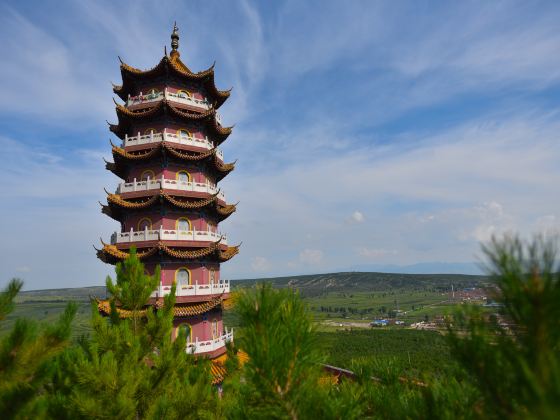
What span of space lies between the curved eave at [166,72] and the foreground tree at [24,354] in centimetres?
1808

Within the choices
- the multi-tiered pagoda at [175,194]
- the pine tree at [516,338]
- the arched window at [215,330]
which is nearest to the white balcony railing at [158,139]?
the multi-tiered pagoda at [175,194]

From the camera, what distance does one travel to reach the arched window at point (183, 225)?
59.1 feet

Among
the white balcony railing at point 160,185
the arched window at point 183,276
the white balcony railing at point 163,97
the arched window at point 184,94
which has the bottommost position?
the arched window at point 183,276

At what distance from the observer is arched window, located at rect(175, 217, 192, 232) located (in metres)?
18.0

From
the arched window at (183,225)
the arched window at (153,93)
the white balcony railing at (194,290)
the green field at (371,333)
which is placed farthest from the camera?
the arched window at (153,93)

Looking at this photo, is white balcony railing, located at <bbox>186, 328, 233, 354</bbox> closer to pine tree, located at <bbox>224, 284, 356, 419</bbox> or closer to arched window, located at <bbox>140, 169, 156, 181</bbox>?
arched window, located at <bbox>140, 169, 156, 181</bbox>

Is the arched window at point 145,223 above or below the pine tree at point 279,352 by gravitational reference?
above

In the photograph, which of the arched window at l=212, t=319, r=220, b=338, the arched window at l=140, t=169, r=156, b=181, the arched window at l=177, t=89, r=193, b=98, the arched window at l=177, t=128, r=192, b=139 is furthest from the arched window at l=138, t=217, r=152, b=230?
the arched window at l=177, t=89, r=193, b=98

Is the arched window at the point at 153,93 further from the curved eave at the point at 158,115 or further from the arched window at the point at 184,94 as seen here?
the arched window at the point at 184,94

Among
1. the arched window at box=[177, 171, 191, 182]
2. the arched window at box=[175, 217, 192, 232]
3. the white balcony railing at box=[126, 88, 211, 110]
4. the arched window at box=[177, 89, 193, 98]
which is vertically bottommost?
the arched window at box=[175, 217, 192, 232]

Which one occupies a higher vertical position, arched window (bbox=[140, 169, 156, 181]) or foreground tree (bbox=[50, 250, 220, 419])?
arched window (bbox=[140, 169, 156, 181])

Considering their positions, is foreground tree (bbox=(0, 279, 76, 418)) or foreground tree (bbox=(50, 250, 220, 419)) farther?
foreground tree (bbox=(50, 250, 220, 419))

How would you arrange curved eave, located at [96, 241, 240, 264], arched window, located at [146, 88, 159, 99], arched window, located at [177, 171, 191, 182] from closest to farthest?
1. curved eave, located at [96, 241, 240, 264]
2. arched window, located at [177, 171, 191, 182]
3. arched window, located at [146, 88, 159, 99]

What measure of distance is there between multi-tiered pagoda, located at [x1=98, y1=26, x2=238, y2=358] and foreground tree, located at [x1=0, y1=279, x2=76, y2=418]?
11.9 metres
